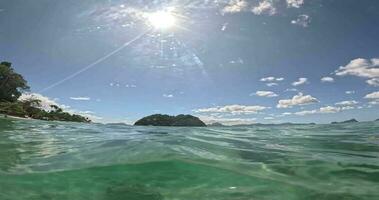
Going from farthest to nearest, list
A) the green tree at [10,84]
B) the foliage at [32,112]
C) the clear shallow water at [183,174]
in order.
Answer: the green tree at [10,84]
the foliage at [32,112]
the clear shallow water at [183,174]

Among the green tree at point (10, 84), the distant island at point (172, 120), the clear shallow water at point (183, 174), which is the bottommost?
the clear shallow water at point (183, 174)

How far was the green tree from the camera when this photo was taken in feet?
200

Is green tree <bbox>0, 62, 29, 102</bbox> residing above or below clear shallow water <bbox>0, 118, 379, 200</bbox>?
above

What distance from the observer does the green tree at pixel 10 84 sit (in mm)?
61047

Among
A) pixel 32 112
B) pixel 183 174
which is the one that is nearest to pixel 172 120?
pixel 32 112

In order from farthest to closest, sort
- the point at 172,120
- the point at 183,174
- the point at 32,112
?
the point at 172,120 < the point at 32,112 < the point at 183,174

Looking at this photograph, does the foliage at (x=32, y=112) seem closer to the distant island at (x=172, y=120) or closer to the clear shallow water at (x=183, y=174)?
the distant island at (x=172, y=120)

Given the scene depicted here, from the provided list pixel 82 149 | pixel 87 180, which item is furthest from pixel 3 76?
pixel 87 180

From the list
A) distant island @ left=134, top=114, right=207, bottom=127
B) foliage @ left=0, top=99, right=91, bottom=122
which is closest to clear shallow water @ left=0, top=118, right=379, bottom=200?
foliage @ left=0, top=99, right=91, bottom=122

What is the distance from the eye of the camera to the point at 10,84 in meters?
62.6

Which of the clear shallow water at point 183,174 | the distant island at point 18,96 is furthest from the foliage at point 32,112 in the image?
the clear shallow water at point 183,174

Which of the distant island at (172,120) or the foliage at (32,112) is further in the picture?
the distant island at (172,120)

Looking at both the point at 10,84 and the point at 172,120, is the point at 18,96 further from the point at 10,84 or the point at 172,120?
the point at 172,120

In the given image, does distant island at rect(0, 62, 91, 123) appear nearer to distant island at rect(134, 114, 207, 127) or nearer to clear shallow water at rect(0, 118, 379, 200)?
distant island at rect(134, 114, 207, 127)
